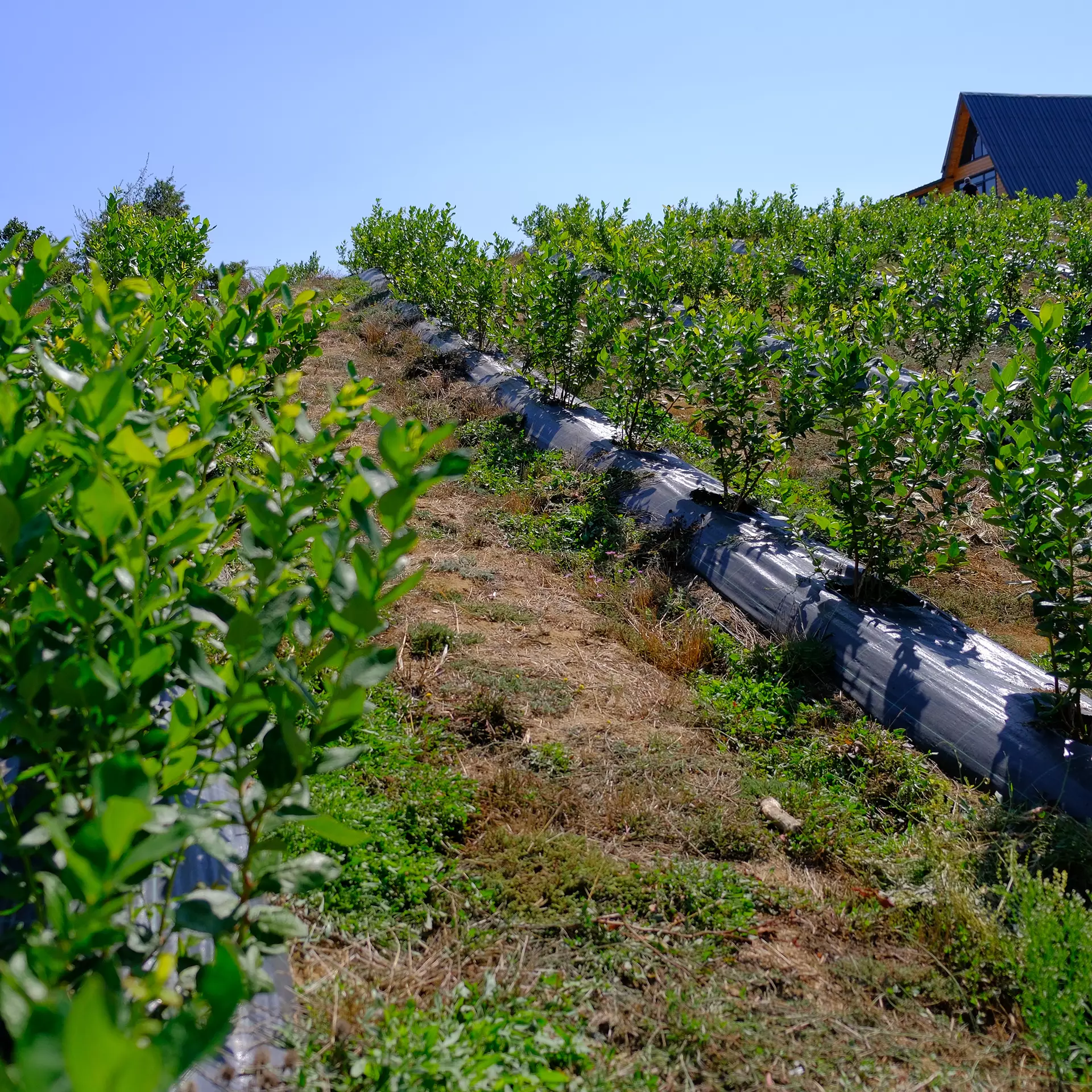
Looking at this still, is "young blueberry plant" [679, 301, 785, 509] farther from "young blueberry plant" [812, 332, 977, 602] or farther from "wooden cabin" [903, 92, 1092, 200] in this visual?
"wooden cabin" [903, 92, 1092, 200]

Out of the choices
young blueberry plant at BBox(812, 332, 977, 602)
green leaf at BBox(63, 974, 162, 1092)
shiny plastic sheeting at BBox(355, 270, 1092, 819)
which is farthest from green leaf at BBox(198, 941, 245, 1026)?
young blueberry plant at BBox(812, 332, 977, 602)

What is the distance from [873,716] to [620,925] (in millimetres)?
1767

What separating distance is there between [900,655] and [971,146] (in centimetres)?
3142

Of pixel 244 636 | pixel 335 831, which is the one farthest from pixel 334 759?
pixel 244 636

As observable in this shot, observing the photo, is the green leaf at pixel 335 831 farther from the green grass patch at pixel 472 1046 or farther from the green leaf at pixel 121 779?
the green grass patch at pixel 472 1046

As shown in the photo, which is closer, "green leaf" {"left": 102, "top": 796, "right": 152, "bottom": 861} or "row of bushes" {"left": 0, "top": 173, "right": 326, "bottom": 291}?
"green leaf" {"left": 102, "top": 796, "right": 152, "bottom": 861}

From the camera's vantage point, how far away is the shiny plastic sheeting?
3051 mm

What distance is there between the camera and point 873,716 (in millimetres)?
3562

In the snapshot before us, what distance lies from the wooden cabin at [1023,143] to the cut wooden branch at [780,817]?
26549 mm

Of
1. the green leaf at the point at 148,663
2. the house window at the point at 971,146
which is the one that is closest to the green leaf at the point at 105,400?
the green leaf at the point at 148,663

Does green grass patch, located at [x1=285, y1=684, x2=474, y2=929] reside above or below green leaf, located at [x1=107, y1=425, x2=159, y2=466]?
below

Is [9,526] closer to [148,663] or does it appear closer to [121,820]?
[148,663]

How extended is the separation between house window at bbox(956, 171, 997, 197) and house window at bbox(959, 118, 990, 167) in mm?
663

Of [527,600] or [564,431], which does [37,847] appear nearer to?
[527,600]
